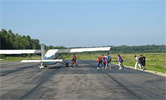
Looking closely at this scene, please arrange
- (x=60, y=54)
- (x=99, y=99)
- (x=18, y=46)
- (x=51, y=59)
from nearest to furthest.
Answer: (x=99, y=99) < (x=51, y=59) < (x=60, y=54) < (x=18, y=46)

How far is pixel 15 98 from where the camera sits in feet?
33.4

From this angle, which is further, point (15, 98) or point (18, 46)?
point (18, 46)

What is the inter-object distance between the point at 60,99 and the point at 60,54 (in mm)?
23909

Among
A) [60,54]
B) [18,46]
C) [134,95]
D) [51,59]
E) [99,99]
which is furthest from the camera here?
[18,46]

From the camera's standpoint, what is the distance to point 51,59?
30906 millimetres

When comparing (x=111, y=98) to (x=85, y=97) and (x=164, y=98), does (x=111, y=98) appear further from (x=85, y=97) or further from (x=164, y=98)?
(x=164, y=98)

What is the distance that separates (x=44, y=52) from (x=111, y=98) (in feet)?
71.5

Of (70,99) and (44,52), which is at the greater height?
(44,52)

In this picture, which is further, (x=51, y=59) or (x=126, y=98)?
(x=51, y=59)

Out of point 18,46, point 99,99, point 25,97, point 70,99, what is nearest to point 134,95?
point 99,99

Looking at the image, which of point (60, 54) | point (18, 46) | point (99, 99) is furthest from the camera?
point (18, 46)

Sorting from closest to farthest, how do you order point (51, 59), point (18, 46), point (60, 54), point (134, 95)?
1. point (134, 95)
2. point (51, 59)
3. point (60, 54)
4. point (18, 46)

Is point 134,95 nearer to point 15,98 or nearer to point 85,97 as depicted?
point 85,97

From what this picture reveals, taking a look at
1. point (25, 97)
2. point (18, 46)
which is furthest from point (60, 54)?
point (18, 46)
